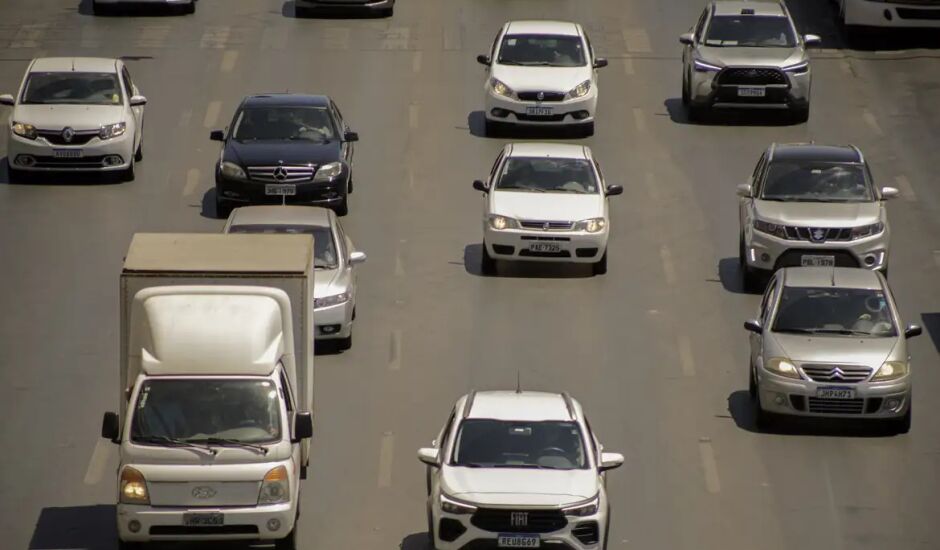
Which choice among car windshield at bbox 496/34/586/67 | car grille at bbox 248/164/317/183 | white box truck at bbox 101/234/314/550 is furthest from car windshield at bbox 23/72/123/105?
white box truck at bbox 101/234/314/550

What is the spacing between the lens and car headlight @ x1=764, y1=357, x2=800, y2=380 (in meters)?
24.6

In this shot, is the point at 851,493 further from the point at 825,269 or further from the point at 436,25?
the point at 436,25

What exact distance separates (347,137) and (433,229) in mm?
2120

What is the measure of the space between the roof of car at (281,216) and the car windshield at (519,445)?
7633 mm

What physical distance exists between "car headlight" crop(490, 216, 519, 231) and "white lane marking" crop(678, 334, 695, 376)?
3.37 metres

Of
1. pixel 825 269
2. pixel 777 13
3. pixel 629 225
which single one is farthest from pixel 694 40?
pixel 825 269

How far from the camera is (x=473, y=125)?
38281mm

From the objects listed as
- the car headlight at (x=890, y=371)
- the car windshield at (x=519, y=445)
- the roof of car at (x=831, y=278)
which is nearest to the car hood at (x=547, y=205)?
the roof of car at (x=831, y=278)

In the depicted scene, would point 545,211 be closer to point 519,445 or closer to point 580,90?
point 580,90

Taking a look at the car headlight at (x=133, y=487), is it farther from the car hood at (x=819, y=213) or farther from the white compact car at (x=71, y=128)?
the white compact car at (x=71, y=128)

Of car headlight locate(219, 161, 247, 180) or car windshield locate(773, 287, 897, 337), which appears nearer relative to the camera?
car windshield locate(773, 287, 897, 337)

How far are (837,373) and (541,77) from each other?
13.8 m

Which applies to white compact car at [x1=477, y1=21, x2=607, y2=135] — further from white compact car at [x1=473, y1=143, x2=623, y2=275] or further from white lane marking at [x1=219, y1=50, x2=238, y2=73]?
white lane marking at [x1=219, y1=50, x2=238, y2=73]

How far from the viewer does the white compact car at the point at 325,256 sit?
26.8m
